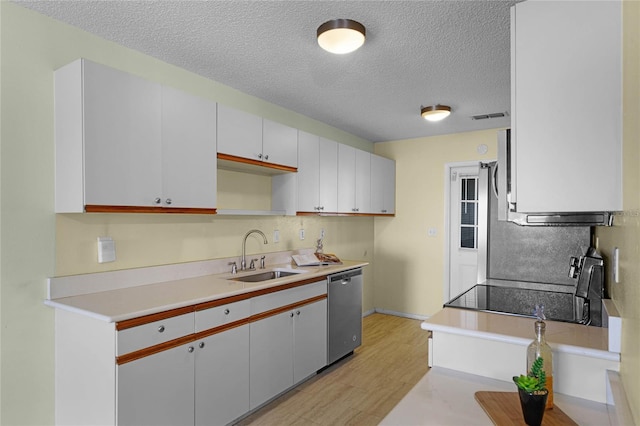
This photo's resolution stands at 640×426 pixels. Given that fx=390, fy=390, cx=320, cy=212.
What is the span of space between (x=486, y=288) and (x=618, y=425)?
1740 mm

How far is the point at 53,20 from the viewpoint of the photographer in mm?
2199

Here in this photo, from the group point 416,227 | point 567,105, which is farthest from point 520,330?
point 416,227

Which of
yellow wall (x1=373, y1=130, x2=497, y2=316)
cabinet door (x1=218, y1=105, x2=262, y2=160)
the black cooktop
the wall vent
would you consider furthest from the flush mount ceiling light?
yellow wall (x1=373, y1=130, x2=497, y2=316)

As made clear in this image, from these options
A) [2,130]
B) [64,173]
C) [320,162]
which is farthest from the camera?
[320,162]

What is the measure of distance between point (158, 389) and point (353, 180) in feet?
9.90

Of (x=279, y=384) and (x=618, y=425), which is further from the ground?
(x=618, y=425)

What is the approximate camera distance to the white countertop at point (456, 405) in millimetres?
1149

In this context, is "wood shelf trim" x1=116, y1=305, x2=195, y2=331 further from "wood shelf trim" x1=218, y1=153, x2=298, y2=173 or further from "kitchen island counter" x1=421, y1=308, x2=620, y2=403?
"kitchen island counter" x1=421, y1=308, x2=620, y2=403

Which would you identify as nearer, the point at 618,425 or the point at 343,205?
the point at 618,425

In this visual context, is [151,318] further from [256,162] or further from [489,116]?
[489,116]

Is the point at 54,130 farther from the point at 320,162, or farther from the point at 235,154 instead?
the point at 320,162

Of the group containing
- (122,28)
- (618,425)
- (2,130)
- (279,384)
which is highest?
(122,28)

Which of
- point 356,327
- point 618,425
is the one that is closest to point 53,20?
point 618,425

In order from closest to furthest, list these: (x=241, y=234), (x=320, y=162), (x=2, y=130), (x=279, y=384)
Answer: (x=2, y=130), (x=279, y=384), (x=241, y=234), (x=320, y=162)
